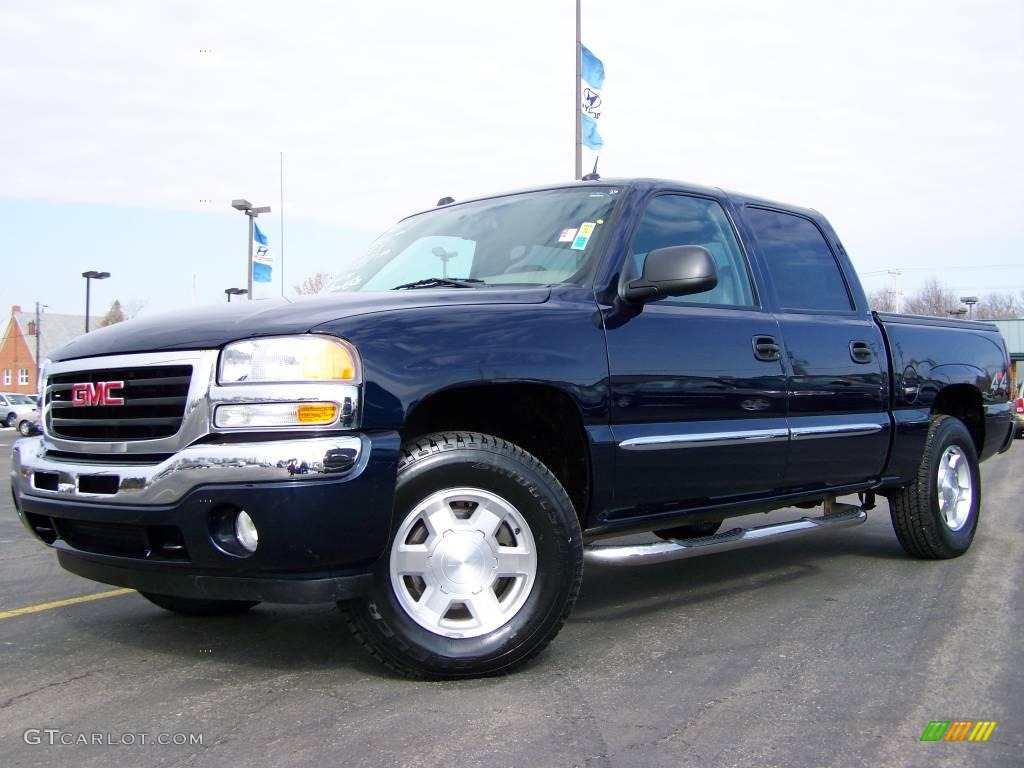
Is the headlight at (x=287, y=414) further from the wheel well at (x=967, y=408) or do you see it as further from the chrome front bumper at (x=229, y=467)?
the wheel well at (x=967, y=408)

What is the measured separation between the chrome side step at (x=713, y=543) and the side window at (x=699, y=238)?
1.02 m

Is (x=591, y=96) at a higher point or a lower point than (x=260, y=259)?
higher

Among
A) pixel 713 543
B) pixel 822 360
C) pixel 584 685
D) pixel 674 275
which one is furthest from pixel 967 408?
pixel 584 685

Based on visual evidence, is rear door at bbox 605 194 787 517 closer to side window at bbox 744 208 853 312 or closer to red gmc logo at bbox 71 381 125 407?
side window at bbox 744 208 853 312

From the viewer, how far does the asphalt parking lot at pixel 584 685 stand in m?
2.83

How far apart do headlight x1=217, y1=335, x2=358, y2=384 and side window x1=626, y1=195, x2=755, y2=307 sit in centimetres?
155

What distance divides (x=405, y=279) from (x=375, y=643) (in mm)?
1779

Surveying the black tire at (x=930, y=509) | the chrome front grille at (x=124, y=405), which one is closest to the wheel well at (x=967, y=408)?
the black tire at (x=930, y=509)

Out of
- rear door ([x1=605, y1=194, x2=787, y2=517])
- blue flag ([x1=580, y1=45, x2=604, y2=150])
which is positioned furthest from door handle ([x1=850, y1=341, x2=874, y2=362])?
blue flag ([x1=580, y1=45, x2=604, y2=150])

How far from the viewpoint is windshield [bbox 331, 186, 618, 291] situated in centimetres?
416

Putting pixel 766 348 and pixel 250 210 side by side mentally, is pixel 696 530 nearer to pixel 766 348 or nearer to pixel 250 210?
pixel 766 348

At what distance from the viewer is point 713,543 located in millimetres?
4289

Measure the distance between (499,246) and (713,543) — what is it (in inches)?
62.0

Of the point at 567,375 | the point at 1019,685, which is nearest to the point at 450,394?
the point at 567,375
